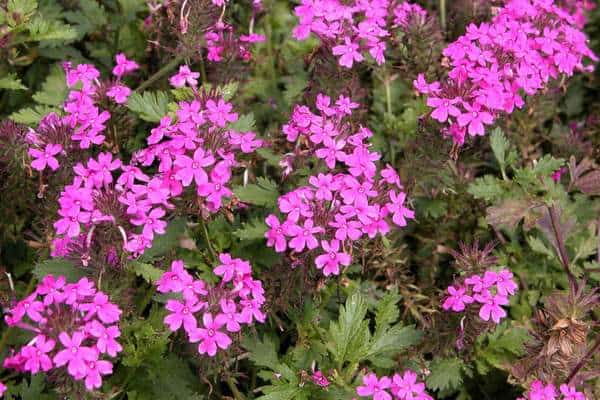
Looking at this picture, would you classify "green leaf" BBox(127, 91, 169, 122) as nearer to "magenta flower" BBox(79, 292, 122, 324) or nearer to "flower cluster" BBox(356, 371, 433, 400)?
"magenta flower" BBox(79, 292, 122, 324)

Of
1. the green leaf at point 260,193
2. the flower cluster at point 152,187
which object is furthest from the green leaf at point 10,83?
the green leaf at point 260,193

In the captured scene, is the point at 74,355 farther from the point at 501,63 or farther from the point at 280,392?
the point at 501,63

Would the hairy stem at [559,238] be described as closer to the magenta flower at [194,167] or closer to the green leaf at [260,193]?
the green leaf at [260,193]

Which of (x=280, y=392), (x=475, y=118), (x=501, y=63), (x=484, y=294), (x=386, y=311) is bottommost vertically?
(x=280, y=392)

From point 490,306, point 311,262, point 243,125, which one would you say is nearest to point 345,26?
point 243,125

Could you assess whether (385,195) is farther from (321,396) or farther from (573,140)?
(573,140)

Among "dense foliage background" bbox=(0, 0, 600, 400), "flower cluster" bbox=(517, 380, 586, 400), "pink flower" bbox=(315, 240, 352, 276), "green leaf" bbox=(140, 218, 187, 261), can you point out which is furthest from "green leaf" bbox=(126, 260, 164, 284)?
"flower cluster" bbox=(517, 380, 586, 400)
